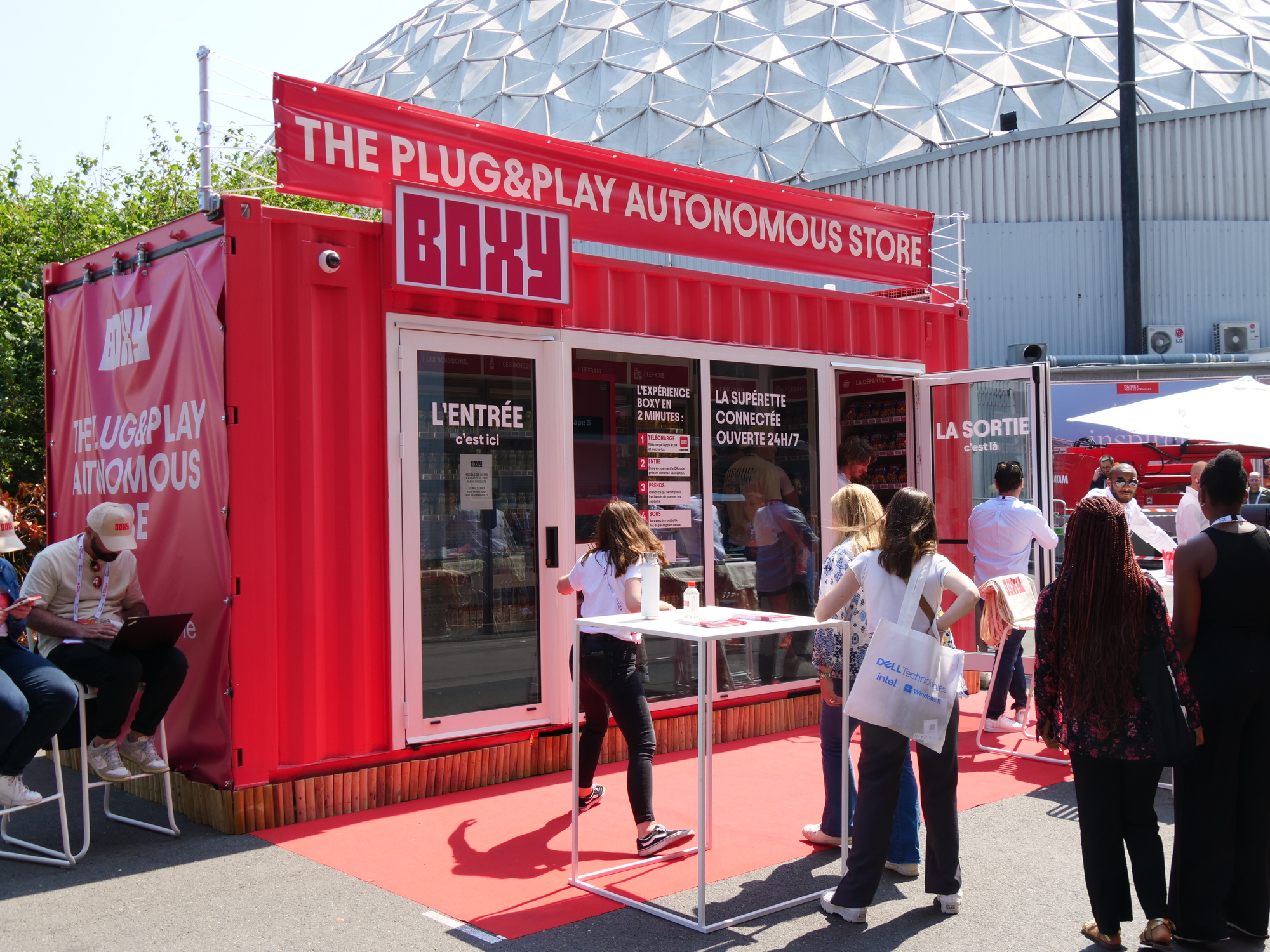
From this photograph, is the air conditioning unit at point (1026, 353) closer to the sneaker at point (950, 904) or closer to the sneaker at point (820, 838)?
the sneaker at point (820, 838)

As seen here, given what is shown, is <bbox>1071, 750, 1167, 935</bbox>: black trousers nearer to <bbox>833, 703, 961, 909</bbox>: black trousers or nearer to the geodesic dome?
<bbox>833, 703, 961, 909</bbox>: black trousers

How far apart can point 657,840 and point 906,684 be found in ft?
5.38

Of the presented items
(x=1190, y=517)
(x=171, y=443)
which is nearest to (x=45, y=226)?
(x=171, y=443)

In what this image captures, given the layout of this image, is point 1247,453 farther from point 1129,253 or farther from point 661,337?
point 661,337

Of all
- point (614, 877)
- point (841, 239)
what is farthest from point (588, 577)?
point (841, 239)

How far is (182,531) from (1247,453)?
18452 mm

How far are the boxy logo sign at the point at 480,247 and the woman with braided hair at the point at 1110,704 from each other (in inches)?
152

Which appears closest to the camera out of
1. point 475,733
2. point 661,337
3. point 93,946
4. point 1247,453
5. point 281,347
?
point 93,946

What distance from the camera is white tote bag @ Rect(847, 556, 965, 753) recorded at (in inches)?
170

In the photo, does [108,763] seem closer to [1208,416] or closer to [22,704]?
[22,704]

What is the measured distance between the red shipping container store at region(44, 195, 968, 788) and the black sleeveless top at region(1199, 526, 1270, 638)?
392cm

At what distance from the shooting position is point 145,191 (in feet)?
52.5

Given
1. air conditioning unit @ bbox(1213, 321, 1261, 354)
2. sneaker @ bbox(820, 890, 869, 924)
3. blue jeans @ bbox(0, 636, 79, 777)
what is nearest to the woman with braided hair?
sneaker @ bbox(820, 890, 869, 924)

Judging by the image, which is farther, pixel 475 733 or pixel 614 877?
pixel 475 733
